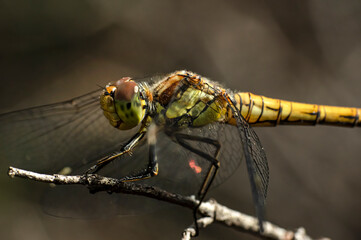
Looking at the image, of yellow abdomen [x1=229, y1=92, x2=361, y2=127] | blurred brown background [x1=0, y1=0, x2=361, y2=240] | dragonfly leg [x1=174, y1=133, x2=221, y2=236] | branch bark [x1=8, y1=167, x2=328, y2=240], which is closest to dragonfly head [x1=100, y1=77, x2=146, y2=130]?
dragonfly leg [x1=174, y1=133, x2=221, y2=236]

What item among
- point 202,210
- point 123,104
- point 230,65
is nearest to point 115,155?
point 123,104

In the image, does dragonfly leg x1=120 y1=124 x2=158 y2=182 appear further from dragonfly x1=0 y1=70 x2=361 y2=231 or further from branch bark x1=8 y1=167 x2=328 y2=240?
branch bark x1=8 y1=167 x2=328 y2=240

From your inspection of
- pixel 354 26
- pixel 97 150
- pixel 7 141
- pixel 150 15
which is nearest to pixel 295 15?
pixel 354 26

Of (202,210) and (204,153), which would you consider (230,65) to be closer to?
(204,153)

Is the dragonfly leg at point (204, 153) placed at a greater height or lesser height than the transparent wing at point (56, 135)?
lesser

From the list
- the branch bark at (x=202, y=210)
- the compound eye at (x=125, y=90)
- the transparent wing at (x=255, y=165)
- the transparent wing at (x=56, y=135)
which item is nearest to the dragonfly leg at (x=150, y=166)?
the branch bark at (x=202, y=210)

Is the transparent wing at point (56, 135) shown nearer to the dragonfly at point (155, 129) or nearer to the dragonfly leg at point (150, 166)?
the dragonfly at point (155, 129)
